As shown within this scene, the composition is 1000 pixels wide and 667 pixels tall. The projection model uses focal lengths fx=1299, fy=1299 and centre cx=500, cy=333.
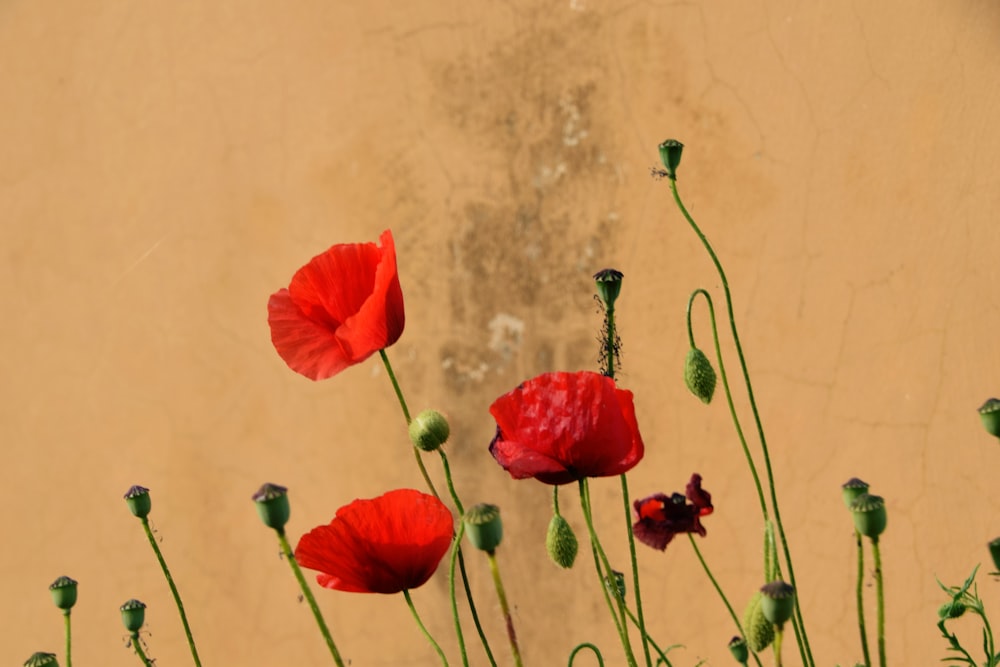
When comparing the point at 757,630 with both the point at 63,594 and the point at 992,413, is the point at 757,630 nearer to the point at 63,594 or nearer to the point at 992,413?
the point at 992,413

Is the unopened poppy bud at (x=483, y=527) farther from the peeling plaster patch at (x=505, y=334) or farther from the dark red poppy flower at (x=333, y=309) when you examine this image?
the peeling plaster patch at (x=505, y=334)

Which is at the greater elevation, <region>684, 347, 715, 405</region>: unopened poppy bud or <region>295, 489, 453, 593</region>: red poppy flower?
<region>684, 347, 715, 405</region>: unopened poppy bud

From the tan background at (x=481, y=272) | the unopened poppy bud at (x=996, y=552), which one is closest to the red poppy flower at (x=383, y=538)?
the unopened poppy bud at (x=996, y=552)

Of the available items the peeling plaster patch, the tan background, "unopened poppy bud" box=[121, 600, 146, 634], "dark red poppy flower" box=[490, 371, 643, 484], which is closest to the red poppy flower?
"dark red poppy flower" box=[490, 371, 643, 484]

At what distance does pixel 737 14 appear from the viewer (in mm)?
1438

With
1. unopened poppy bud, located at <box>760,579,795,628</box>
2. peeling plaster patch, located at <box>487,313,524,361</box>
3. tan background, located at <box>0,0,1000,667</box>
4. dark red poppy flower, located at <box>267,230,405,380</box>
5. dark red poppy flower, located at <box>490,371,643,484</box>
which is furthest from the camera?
peeling plaster patch, located at <box>487,313,524,361</box>

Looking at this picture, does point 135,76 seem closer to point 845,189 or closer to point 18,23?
point 18,23

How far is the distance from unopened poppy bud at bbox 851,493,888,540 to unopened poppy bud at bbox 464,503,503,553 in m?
0.16

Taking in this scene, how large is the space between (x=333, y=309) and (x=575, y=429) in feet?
0.68

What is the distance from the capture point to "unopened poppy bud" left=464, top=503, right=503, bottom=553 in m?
0.57

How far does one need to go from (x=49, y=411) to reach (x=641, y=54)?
3.43 feet

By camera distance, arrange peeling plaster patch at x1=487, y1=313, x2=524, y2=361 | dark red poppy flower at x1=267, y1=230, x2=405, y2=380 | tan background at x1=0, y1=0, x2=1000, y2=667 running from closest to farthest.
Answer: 1. dark red poppy flower at x1=267, y1=230, x2=405, y2=380
2. tan background at x1=0, y1=0, x2=1000, y2=667
3. peeling plaster patch at x1=487, y1=313, x2=524, y2=361

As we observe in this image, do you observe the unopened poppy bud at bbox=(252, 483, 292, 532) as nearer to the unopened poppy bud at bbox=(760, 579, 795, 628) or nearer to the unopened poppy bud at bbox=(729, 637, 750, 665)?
the unopened poppy bud at bbox=(760, 579, 795, 628)

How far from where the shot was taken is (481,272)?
5.34 feet
